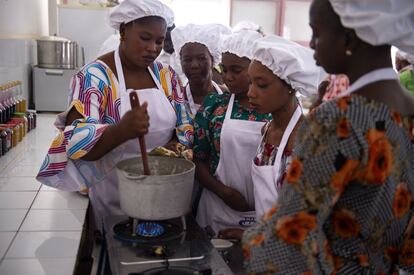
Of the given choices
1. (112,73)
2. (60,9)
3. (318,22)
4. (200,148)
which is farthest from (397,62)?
(60,9)

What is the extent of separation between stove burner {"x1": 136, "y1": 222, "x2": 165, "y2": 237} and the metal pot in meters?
2.46

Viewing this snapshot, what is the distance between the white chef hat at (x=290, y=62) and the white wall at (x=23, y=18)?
1.71 meters

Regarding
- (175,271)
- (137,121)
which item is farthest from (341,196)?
(137,121)

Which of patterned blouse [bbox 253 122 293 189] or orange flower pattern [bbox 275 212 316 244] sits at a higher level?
orange flower pattern [bbox 275 212 316 244]

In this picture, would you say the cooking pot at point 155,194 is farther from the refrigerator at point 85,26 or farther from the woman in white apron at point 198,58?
the refrigerator at point 85,26

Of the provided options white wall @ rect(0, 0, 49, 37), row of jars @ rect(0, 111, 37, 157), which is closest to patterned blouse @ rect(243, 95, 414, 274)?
row of jars @ rect(0, 111, 37, 157)

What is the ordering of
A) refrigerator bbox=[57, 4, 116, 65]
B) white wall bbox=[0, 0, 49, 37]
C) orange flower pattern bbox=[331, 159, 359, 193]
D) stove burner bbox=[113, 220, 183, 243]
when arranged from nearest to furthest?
orange flower pattern bbox=[331, 159, 359, 193]
stove burner bbox=[113, 220, 183, 243]
white wall bbox=[0, 0, 49, 37]
refrigerator bbox=[57, 4, 116, 65]

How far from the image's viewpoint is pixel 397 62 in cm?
287

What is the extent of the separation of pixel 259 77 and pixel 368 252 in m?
0.71

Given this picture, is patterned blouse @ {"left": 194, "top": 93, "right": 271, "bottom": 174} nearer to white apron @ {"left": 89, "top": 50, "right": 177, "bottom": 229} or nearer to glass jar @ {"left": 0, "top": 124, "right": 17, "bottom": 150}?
white apron @ {"left": 89, "top": 50, "right": 177, "bottom": 229}

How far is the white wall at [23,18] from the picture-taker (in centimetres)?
257

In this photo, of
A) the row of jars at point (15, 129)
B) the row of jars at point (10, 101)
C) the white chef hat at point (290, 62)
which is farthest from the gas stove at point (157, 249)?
the row of jars at point (10, 101)

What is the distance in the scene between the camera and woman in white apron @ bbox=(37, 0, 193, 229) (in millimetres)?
1349

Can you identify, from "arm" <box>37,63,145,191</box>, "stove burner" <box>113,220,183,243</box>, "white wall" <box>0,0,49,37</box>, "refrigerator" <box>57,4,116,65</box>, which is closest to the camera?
"stove burner" <box>113,220,183,243</box>
